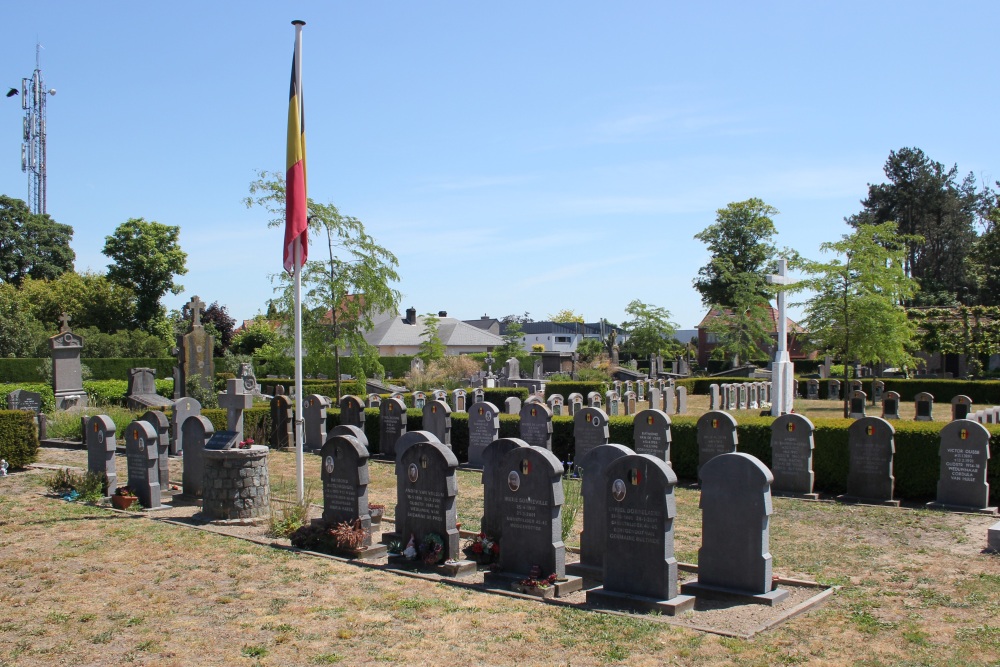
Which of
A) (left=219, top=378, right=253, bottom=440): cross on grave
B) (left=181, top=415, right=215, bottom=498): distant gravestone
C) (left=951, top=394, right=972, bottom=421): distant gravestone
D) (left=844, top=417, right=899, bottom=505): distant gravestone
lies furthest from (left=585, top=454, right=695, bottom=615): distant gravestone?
(left=951, top=394, right=972, bottom=421): distant gravestone

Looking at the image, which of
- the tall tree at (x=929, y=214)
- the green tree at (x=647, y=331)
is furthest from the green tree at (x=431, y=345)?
the tall tree at (x=929, y=214)

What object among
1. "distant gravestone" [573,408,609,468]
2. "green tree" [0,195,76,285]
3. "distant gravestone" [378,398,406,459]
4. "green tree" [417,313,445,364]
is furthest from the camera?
"green tree" [0,195,76,285]

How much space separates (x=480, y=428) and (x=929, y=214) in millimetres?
62484

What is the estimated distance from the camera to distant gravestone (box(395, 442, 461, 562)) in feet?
29.6

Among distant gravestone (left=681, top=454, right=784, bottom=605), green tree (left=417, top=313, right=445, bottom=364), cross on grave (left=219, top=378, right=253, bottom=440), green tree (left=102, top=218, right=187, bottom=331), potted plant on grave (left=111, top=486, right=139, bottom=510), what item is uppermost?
green tree (left=102, top=218, right=187, bottom=331)

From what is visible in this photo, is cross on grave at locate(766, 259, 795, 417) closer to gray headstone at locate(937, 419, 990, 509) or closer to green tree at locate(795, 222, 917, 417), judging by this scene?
green tree at locate(795, 222, 917, 417)

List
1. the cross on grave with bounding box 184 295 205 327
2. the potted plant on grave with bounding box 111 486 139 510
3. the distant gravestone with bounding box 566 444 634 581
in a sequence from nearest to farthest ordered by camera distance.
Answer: the distant gravestone with bounding box 566 444 634 581 → the potted plant on grave with bounding box 111 486 139 510 → the cross on grave with bounding box 184 295 205 327

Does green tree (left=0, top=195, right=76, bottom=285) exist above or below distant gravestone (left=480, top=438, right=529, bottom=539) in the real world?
above

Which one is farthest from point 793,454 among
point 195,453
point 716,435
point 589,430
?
point 195,453

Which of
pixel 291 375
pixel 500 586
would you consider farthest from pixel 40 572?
pixel 291 375

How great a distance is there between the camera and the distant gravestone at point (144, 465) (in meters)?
12.6

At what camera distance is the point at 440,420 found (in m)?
18.2

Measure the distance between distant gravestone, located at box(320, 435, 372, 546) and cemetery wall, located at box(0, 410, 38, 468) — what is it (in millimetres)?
9454

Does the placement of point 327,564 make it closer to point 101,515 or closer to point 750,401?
point 101,515
